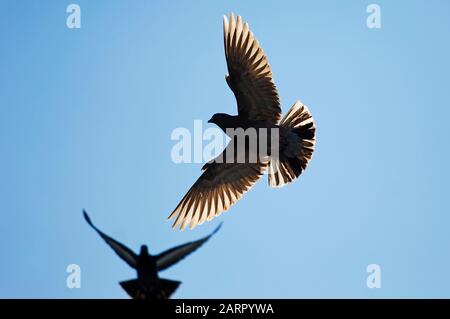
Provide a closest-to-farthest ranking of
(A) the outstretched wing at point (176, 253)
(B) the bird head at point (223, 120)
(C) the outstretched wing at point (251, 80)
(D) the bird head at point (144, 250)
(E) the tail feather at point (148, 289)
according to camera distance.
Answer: (E) the tail feather at point (148, 289), (A) the outstretched wing at point (176, 253), (D) the bird head at point (144, 250), (C) the outstretched wing at point (251, 80), (B) the bird head at point (223, 120)

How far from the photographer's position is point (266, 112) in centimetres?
1335

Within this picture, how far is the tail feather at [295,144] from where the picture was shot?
13414 millimetres

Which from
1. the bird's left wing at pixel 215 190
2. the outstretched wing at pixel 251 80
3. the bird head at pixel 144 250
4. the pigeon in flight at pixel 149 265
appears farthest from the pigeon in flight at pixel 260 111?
the pigeon in flight at pixel 149 265

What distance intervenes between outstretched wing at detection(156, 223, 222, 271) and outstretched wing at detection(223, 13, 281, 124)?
20.0 feet

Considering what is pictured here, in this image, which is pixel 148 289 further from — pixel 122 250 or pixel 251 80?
pixel 251 80

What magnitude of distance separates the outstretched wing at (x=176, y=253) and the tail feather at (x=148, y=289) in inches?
10.5

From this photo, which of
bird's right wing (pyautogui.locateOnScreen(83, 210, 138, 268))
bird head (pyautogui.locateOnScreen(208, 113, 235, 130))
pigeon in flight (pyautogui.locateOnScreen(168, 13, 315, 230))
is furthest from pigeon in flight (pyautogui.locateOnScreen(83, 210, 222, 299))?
pigeon in flight (pyautogui.locateOnScreen(168, 13, 315, 230))

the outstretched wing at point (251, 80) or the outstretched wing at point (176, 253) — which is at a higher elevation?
the outstretched wing at point (251, 80)

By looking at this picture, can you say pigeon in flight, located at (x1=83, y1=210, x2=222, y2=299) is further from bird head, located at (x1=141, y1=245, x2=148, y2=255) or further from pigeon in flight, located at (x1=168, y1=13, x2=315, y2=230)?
pigeon in flight, located at (x1=168, y1=13, x2=315, y2=230)

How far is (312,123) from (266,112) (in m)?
0.87

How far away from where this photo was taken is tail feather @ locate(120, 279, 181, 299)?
7273 millimetres

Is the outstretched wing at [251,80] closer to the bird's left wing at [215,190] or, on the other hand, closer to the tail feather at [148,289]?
the bird's left wing at [215,190]
